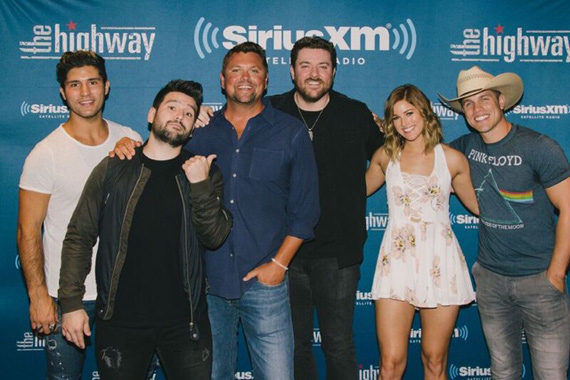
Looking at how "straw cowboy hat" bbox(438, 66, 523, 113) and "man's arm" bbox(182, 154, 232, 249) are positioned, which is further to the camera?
"straw cowboy hat" bbox(438, 66, 523, 113)

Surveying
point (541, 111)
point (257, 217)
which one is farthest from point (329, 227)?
point (541, 111)

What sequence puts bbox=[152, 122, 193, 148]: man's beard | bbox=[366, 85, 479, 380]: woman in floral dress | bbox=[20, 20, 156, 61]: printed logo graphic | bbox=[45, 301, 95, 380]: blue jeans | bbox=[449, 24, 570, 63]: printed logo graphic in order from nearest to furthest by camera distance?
bbox=[152, 122, 193, 148]: man's beard < bbox=[45, 301, 95, 380]: blue jeans < bbox=[366, 85, 479, 380]: woman in floral dress < bbox=[20, 20, 156, 61]: printed logo graphic < bbox=[449, 24, 570, 63]: printed logo graphic

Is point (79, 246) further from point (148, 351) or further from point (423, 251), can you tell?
point (423, 251)

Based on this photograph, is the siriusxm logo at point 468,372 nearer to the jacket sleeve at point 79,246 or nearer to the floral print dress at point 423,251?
the floral print dress at point 423,251

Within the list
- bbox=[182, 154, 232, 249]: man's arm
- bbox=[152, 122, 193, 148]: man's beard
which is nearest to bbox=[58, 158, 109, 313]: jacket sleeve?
bbox=[152, 122, 193, 148]: man's beard

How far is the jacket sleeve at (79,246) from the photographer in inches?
84.0

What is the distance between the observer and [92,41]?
11.2 ft

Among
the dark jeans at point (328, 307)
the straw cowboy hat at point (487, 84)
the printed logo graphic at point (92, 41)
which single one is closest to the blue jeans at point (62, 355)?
the dark jeans at point (328, 307)

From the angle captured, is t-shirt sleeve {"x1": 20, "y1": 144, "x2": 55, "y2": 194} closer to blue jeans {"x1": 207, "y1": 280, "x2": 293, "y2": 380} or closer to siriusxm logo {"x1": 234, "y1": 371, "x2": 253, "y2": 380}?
blue jeans {"x1": 207, "y1": 280, "x2": 293, "y2": 380}

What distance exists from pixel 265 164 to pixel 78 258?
927 mm

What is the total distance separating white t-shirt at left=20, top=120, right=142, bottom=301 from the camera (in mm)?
2514

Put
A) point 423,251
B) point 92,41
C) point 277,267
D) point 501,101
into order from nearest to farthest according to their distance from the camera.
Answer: point 277,267 < point 423,251 < point 501,101 < point 92,41

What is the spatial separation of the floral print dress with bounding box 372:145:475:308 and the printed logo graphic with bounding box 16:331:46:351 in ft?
7.42

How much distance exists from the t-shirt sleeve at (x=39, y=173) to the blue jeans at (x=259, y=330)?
95 cm
